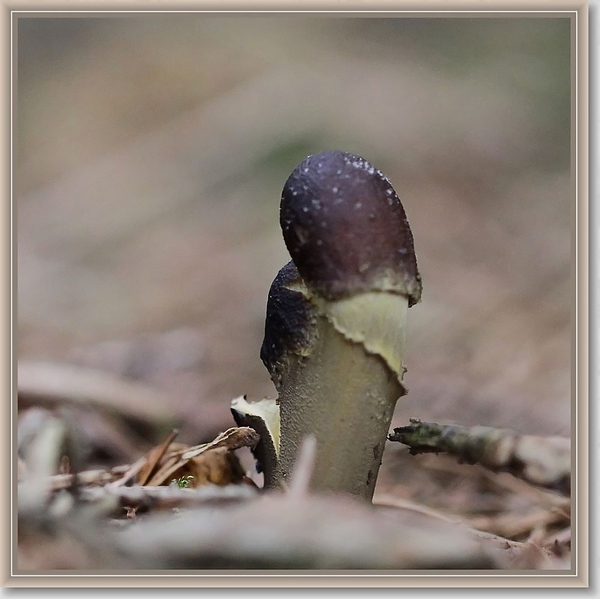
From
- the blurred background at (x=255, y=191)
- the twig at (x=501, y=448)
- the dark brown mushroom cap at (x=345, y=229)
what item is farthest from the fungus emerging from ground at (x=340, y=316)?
the blurred background at (x=255, y=191)

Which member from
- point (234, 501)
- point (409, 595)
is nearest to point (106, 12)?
point (234, 501)

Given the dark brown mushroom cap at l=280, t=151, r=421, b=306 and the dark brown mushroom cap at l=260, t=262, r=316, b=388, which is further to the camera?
the dark brown mushroom cap at l=260, t=262, r=316, b=388

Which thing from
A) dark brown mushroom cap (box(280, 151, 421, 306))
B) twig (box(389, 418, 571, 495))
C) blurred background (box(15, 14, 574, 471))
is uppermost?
blurred background (box(15, 14, 574, 471))

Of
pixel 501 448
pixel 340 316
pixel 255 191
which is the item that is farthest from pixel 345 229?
pixel 255 191

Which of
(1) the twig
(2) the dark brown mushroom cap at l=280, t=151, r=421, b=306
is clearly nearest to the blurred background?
(1) the twig

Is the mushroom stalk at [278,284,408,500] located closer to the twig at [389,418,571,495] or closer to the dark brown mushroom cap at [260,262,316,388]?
the dark brown mushroom cap at [260,262,316,388]

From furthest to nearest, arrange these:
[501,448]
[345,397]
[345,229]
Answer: [501,448] < [345,397] < [345,229]

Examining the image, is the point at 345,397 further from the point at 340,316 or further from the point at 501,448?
the point at 501,448

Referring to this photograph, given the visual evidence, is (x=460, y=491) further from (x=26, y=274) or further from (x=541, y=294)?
(x=26, y=274)
